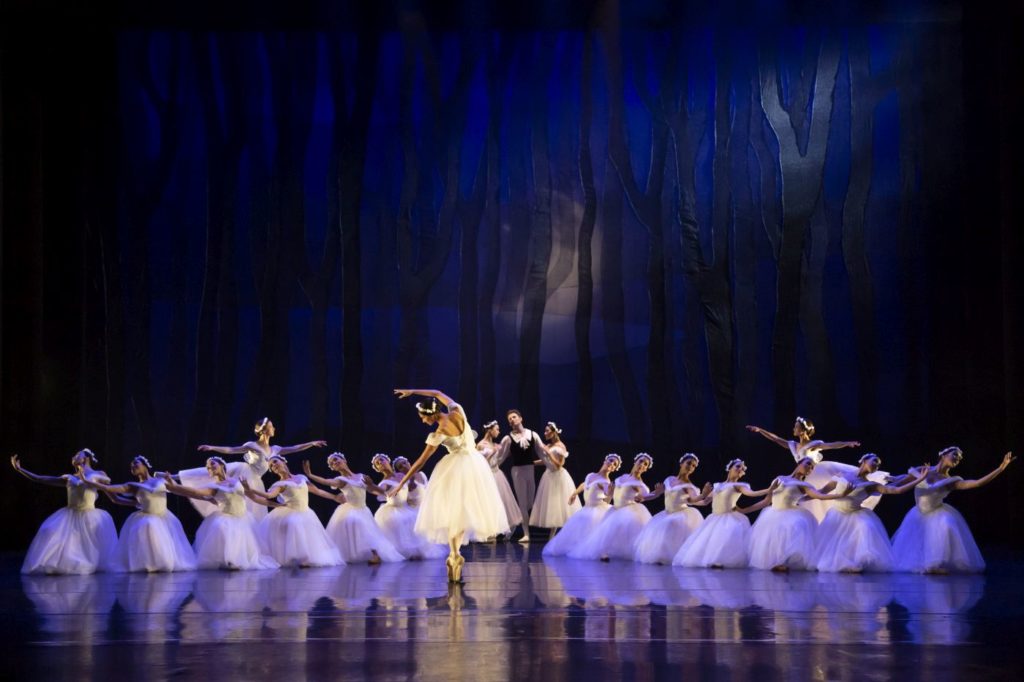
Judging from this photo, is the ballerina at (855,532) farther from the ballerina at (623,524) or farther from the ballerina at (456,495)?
the ballerina at (456,495)

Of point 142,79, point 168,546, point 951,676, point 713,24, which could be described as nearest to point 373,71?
point 142,79

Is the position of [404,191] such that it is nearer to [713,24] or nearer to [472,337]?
[472,337]

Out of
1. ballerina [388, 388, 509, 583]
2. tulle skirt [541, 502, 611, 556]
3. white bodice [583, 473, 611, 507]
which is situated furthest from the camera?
white bodice [583, 473, 611, 507]

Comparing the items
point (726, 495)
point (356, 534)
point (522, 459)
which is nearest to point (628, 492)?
point (726, 495)

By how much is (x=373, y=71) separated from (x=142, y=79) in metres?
2.51

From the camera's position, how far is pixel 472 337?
12.3 meters

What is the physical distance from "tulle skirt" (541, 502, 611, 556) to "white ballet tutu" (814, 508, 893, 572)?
2023mm

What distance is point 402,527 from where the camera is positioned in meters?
9.34

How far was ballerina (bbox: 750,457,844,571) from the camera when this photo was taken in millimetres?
7973

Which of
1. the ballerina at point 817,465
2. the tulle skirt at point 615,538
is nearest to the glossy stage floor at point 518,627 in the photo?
the tulle skirt at point 615,538

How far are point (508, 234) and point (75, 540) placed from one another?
19.3 feet

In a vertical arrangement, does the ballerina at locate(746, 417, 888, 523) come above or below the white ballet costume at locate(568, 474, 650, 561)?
above

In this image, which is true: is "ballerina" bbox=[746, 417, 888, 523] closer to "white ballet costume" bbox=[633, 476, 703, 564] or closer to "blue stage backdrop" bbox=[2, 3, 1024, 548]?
"white ballet costume" bbox=[633, 476, 703, 564]

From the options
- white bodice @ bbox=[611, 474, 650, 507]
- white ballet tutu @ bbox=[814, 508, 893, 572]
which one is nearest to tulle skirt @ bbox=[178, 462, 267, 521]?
white bodice @ bbox=[611, 474, 650, 507]
